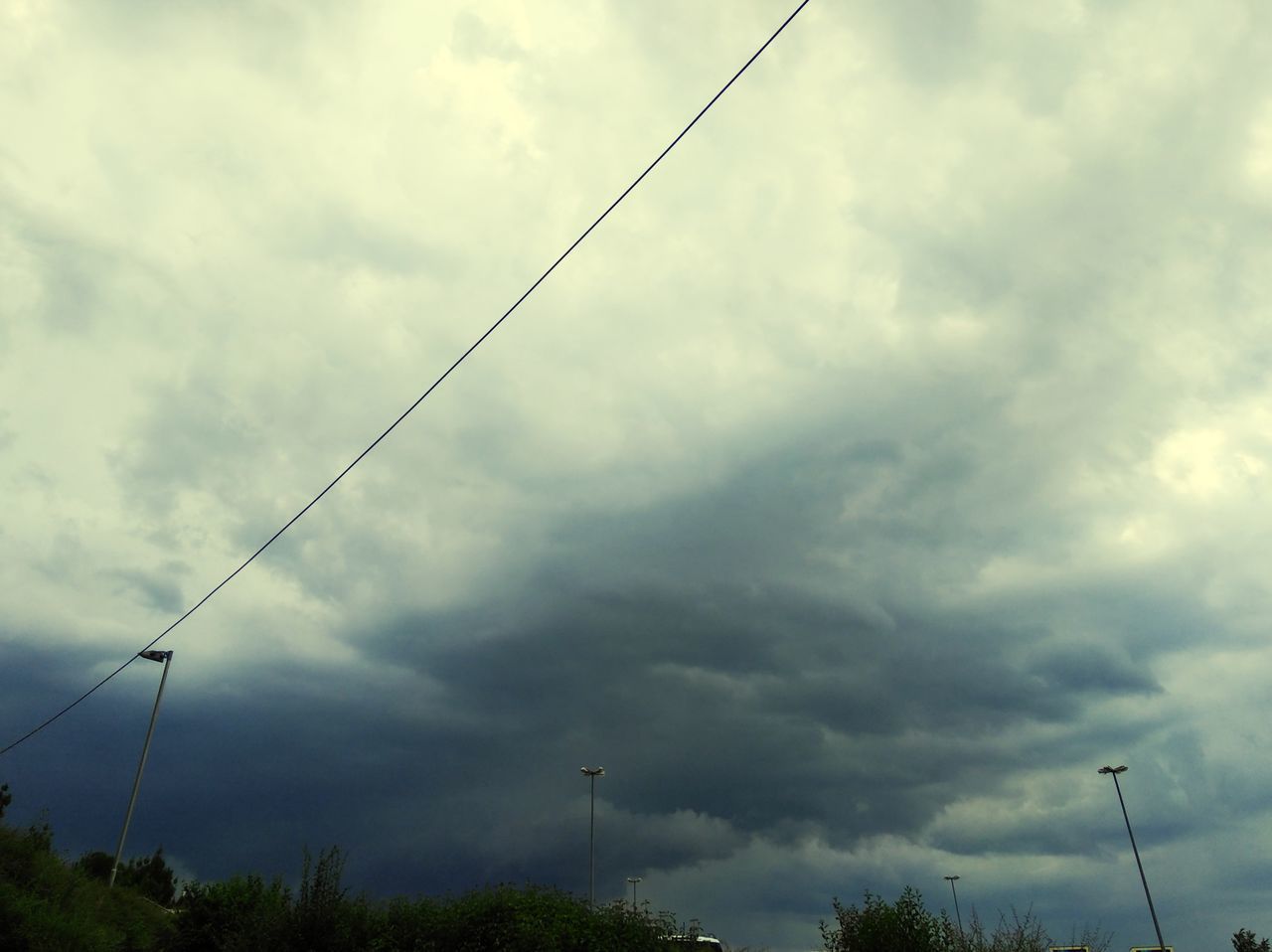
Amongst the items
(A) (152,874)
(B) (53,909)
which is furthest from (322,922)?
(A) (152,874)

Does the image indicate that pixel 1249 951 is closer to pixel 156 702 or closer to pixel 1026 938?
pixel 1026 938

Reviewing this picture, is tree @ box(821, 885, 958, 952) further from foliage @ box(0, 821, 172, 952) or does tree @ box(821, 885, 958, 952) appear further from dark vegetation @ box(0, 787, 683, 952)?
foliage @ box(0, 821, 172, 952)

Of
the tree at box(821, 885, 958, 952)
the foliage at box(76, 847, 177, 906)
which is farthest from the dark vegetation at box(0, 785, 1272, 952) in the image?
the foliage at box(76, 847, 177, 906)

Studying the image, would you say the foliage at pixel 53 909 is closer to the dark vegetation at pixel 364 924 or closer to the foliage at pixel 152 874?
the dark vegetation at pixel 364 924

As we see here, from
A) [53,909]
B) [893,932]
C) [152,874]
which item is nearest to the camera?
[893,932]

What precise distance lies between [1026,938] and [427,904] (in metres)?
17.2

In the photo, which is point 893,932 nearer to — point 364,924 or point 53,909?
point 364,924

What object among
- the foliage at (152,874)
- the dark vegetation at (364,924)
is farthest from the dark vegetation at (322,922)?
the foliage at (152,874)

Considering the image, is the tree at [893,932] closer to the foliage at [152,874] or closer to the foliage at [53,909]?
the foliage at [53,909]

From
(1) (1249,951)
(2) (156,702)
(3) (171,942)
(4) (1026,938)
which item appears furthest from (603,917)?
(1) (1249,951)

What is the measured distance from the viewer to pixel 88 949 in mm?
31062

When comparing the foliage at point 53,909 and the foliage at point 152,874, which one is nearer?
the foliage at point 53,909

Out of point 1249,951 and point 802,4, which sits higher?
point 802,4

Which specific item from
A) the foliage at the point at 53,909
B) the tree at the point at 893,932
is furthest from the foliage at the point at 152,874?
the tree at the point at 893,932
